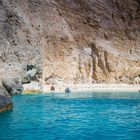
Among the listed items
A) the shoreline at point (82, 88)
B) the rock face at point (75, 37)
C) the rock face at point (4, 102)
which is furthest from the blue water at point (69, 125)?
the rock face at point (75, 37)

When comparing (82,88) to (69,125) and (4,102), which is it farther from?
(69,125)

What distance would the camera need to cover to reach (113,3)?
266ft

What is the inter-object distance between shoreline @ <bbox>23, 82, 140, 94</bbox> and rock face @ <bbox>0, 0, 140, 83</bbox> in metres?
3.48

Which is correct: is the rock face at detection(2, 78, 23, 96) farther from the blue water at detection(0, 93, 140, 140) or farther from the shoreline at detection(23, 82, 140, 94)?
the blue water at detection(0, 93, 140, 140)

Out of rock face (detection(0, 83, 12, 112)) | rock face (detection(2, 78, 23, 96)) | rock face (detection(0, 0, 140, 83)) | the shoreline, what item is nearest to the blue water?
rock face (detection(0, 83, 12, 112))

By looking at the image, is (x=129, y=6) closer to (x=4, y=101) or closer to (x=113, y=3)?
(x=113, y=3)

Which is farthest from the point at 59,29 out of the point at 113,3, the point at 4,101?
the point at 4,101

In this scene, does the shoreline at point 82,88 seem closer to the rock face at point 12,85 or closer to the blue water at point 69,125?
the rock face at point 12,85

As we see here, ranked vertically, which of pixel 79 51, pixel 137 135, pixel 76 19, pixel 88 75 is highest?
pixel 76 19

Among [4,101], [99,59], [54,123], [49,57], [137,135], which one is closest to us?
[137,135]

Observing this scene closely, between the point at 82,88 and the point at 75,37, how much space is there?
49.9 feet

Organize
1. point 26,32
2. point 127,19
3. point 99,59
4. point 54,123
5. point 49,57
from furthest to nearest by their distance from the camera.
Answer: point 127,19 → point 99,59 → point 49,57 → point 26,32 → point 54,123

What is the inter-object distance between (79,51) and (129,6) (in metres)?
18.1

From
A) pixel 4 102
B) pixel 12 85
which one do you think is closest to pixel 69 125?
pixel 4 102
